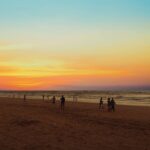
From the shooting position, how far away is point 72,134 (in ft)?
59.8

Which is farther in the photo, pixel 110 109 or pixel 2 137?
pixel 110 109

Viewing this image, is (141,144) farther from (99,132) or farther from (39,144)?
(39,144)

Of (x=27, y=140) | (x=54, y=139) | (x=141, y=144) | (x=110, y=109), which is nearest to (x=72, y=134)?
(x=54, y=139)

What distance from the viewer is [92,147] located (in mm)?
14875

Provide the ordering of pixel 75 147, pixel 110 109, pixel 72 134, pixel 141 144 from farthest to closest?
pixel 110 109 → pixel 72 134 → pixel 141 144 → pixel 75 147

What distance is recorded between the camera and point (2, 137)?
17047mm

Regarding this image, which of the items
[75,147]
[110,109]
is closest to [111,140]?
[75,147]

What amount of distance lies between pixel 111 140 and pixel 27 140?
4532mm

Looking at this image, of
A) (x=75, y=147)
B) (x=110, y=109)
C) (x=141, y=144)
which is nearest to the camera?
(x=75, y=147)

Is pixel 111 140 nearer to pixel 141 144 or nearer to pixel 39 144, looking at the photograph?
pixel 141 144

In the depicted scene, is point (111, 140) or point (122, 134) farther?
point (122, 134)

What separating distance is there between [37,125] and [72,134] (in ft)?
13.7

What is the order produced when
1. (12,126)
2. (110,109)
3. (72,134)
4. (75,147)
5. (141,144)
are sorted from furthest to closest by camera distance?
(110,109), (12,126), (72,134), (141,144), (75,147)

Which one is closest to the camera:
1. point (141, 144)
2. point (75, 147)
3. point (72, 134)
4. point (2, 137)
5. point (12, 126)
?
point (75, 147)
